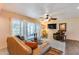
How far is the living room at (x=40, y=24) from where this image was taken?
188cm

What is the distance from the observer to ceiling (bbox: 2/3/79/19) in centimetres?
187

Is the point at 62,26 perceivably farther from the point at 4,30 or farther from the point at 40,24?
the point at 4,30

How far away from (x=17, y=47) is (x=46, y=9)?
0.82 meters

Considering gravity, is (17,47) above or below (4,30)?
below

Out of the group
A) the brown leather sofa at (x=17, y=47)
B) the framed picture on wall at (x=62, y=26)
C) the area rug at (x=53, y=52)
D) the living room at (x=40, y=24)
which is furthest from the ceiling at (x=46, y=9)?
the area rug at (x=53, y=52)

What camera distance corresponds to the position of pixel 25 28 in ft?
6.76

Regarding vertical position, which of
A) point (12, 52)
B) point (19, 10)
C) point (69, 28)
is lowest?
point (12, 52)

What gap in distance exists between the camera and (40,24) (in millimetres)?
2059

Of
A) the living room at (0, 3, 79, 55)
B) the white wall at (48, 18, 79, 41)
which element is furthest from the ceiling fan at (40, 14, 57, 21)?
the white wall at (48, 18, 79, 41)

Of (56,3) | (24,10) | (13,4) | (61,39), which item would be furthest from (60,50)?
(13,4)

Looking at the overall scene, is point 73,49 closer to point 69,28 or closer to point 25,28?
point 69,28

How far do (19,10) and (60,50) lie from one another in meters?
0.99

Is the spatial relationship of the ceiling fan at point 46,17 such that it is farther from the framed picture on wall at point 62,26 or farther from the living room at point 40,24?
the framed picture on wall at point 62,26

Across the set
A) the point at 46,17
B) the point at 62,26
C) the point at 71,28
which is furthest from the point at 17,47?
the point at 71,28
